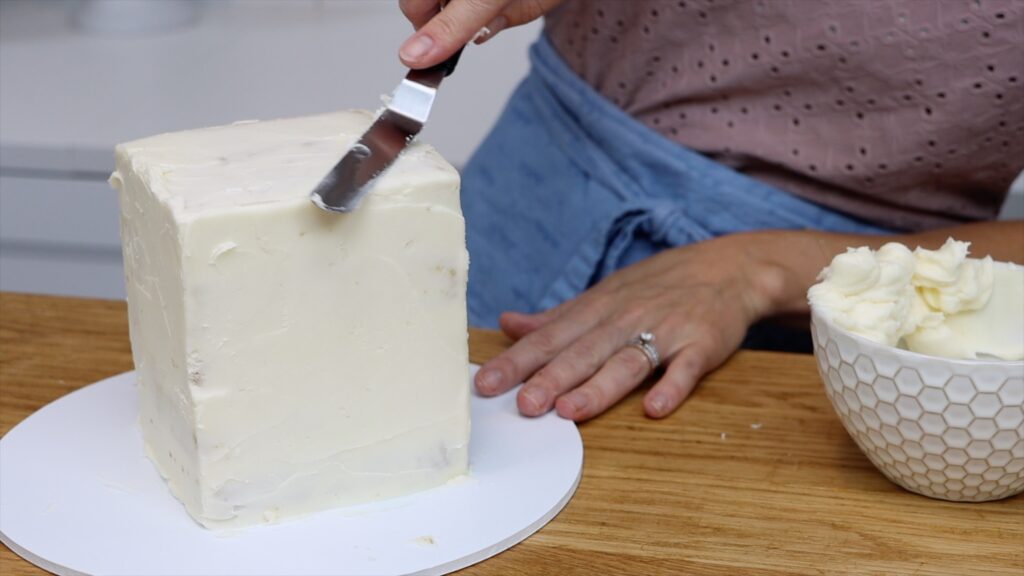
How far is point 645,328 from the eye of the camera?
0.89 m

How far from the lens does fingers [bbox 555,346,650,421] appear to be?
808 mm

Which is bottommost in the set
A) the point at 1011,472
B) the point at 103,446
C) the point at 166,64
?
the point at 166,64

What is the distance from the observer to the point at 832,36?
1.00 meters

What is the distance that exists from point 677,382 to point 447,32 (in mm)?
297

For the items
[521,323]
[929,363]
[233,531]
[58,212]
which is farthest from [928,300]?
[58,212]

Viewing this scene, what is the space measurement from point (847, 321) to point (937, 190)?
1.48 ft

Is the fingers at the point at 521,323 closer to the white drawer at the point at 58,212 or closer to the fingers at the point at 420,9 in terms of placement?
the fingers at the point at 420,9

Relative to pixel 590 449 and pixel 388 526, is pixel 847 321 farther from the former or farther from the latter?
pixel 388 526

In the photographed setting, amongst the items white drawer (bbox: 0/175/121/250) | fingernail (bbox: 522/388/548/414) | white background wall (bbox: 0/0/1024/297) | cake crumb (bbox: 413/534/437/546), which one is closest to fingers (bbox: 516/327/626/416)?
fingernail (bbox: 522/388/548/414)

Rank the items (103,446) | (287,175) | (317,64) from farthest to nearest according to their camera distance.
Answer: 1. (317,64)
2. (103,446)
3. (287,175)

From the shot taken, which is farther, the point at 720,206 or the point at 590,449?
the point at 720,206

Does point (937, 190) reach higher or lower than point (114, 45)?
higher

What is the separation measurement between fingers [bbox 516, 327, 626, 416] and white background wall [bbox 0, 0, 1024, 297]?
74 centimetres

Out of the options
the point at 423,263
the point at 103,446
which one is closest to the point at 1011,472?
the point at 423,263
